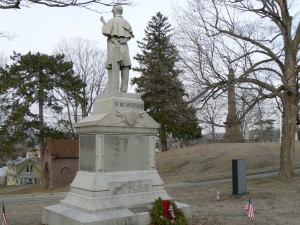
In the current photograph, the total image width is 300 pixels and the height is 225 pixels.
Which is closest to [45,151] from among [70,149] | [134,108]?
[70,149]

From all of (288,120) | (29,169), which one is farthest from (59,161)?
(29,169)

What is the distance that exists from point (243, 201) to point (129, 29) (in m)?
7.10

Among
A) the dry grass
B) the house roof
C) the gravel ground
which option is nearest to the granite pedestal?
the gravel ground

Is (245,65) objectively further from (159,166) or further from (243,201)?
(159,166)

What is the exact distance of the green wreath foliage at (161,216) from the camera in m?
8.28

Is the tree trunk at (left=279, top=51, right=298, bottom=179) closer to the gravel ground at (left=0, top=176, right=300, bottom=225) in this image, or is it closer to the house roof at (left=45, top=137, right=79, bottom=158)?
the gravel ground at (left=0, top=176, right=300, bottom=225)

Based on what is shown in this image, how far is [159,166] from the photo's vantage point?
108 ft

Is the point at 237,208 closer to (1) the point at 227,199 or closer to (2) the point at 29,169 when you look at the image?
(1) the point at 227,199

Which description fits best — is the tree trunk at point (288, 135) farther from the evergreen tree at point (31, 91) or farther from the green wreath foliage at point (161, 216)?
the evergreen tree at point (31, 91)

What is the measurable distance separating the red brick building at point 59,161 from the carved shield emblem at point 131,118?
28.4 meters

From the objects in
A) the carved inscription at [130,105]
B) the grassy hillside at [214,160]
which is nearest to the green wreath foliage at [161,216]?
the carved inscription at [130,105]

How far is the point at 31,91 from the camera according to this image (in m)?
36.8

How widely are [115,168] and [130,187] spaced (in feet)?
1.95

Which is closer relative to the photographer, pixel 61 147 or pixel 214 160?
pixel 214 160
